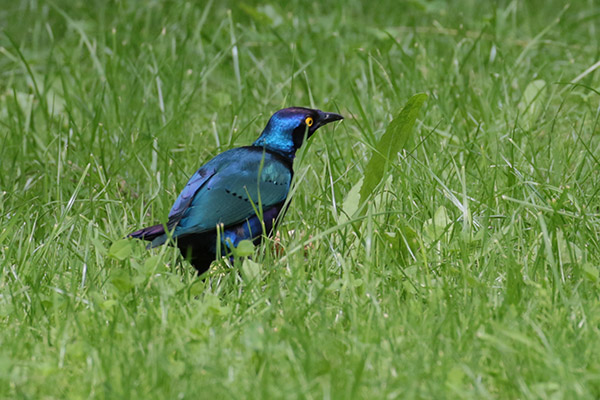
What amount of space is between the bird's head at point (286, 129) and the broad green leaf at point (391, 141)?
42 centimetres

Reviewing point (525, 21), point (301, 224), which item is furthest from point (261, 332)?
point (525, 21)

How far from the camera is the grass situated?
7.23 feet

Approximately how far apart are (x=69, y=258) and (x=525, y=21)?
13.8 feet

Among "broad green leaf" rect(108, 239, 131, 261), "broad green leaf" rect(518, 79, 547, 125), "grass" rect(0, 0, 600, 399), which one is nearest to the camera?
"grass" rect(0, 0, 600, 399)

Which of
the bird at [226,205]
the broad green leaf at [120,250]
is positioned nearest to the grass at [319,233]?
the broad green leaf at [120,250]

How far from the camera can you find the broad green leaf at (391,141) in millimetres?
3266

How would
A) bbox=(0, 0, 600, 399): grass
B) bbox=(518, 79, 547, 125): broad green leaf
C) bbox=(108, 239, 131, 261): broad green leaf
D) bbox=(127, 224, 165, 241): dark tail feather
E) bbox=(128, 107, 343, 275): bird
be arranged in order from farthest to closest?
bbox=(518, 79, 547, 125): broad green leaf < bbox=(128, 107, 343, 275): bird < bbox=(127, 224, 165, 241): dark tail feather < bbox=(108, 239, 131, 261): broad green leaf < bbox=(0, 0, 600, 399): grass

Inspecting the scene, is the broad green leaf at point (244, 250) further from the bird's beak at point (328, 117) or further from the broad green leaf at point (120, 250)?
the bird's beak at point (328, 117)

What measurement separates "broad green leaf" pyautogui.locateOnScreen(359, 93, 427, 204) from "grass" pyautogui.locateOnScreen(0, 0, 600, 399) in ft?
0.30

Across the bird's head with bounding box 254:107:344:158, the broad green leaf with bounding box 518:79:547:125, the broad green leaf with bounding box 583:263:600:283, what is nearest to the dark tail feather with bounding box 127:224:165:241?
the bird's head with bounding box 254:107:344:158

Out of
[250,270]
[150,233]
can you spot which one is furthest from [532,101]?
[150,233]

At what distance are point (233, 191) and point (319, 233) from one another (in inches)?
14.8

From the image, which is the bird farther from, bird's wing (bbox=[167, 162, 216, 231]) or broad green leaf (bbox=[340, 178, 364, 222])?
broad green leaf (bbox=[340, 178, 364, 222])

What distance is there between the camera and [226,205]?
321 cm
